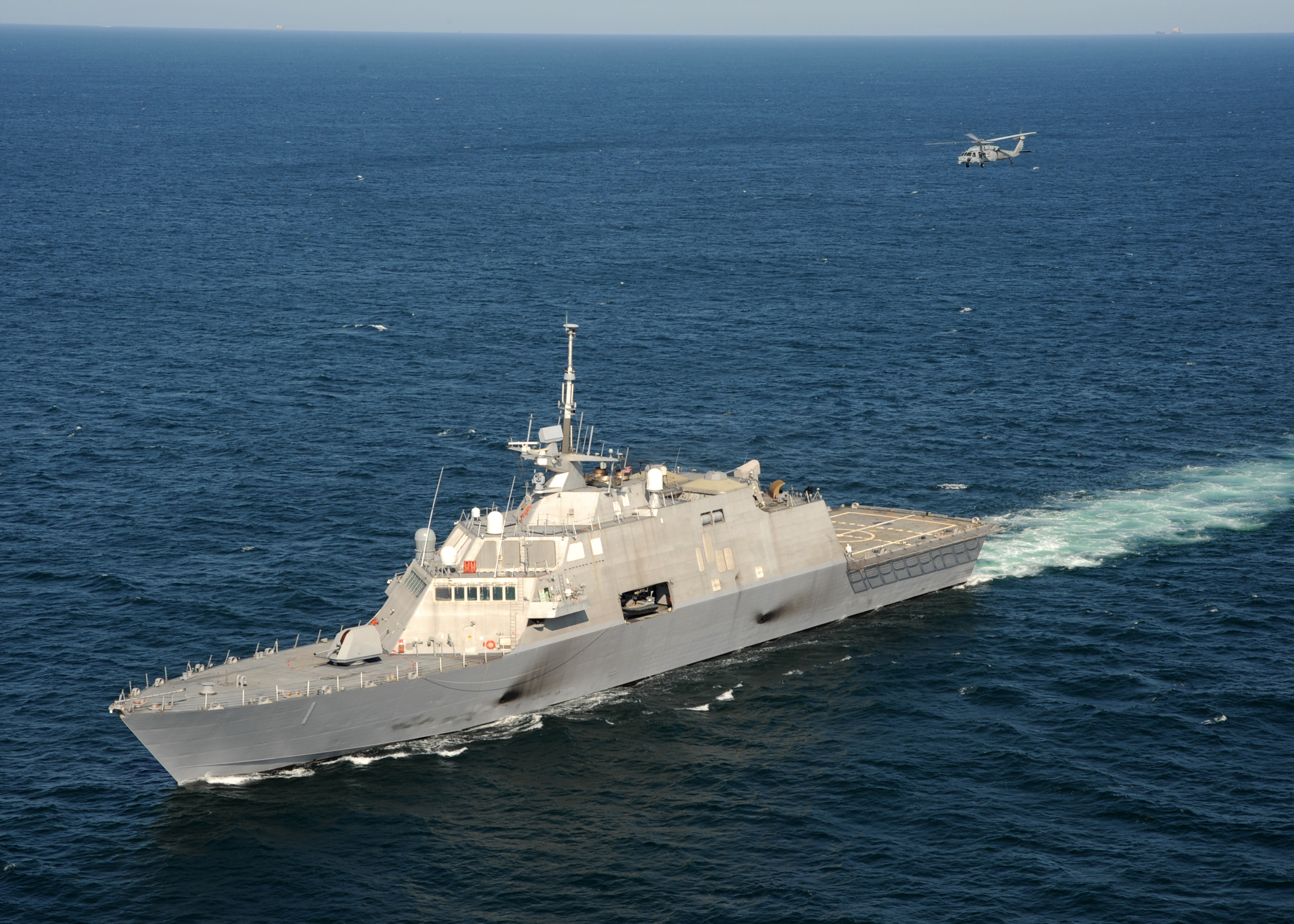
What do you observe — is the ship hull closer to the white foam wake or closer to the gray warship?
the gray warship

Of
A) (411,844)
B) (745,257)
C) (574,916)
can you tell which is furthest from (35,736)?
(745,257)

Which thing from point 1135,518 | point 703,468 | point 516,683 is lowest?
point 516,683

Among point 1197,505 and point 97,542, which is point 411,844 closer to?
point 97,542

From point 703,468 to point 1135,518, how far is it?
23587 millimetres

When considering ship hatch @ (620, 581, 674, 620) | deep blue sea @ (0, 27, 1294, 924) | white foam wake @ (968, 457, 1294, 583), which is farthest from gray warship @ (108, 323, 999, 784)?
white foam wake @ (968, 457, 1294, 583)

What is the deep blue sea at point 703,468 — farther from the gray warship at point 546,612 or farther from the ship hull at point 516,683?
the gray warship at point 546,612

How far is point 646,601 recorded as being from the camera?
58.8 meters

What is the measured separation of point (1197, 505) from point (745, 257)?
67.3m

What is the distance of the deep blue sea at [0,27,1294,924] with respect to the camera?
45.0 m

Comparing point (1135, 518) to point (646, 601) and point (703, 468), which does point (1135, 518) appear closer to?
point (703, 468)

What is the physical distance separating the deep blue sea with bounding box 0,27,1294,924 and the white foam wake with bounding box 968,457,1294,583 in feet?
1.01

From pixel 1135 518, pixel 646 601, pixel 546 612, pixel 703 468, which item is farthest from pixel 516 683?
pixel 1135 518

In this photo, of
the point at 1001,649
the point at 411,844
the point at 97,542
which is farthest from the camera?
the point at 97,542

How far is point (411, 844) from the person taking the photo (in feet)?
151
